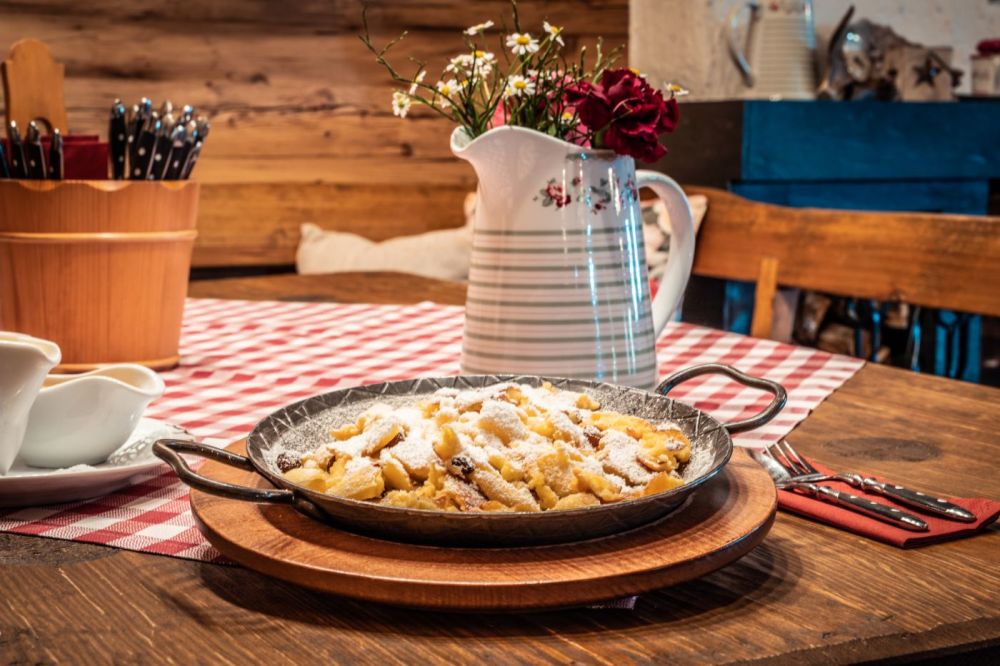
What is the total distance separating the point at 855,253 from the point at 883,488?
36.2 inches

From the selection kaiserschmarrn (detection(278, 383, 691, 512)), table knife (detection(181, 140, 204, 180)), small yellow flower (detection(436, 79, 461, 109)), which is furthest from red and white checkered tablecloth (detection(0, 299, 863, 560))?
small yellow flower (detection(436, 79, 461, 109))

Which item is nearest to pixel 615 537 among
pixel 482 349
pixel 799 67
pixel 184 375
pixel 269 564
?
pixel 269 564

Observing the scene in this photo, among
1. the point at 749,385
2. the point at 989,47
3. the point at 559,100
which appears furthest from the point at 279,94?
the point at 749,385

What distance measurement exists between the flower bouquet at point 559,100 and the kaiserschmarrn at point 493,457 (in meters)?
0.29

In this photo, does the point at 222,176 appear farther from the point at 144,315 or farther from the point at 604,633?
the point at 604,633

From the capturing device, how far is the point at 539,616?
540mm

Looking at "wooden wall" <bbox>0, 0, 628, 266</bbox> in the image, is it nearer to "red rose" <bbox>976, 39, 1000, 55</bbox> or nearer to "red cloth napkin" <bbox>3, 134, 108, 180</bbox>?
"red rose" <bbox>976, 39, 1000, 55</bbox>

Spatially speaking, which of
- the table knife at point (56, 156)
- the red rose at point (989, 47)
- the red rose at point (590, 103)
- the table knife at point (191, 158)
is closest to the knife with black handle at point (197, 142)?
the table knife at point (191, 158)

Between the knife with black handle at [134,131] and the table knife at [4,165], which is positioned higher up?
the knife with black handle at [134,131]

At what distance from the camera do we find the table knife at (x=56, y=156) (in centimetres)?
108

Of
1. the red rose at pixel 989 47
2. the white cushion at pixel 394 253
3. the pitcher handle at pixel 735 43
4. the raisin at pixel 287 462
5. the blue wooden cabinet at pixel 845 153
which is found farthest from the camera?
the red rose at pixel 989 47

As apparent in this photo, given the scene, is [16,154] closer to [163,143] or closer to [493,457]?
[163,143]

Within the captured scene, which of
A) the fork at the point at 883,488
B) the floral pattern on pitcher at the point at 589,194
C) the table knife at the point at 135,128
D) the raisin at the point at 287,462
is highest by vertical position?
the table knife at the point at 135,128

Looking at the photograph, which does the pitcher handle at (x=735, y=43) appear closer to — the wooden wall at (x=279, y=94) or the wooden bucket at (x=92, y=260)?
the wooden wall at (x=279, y=94)
